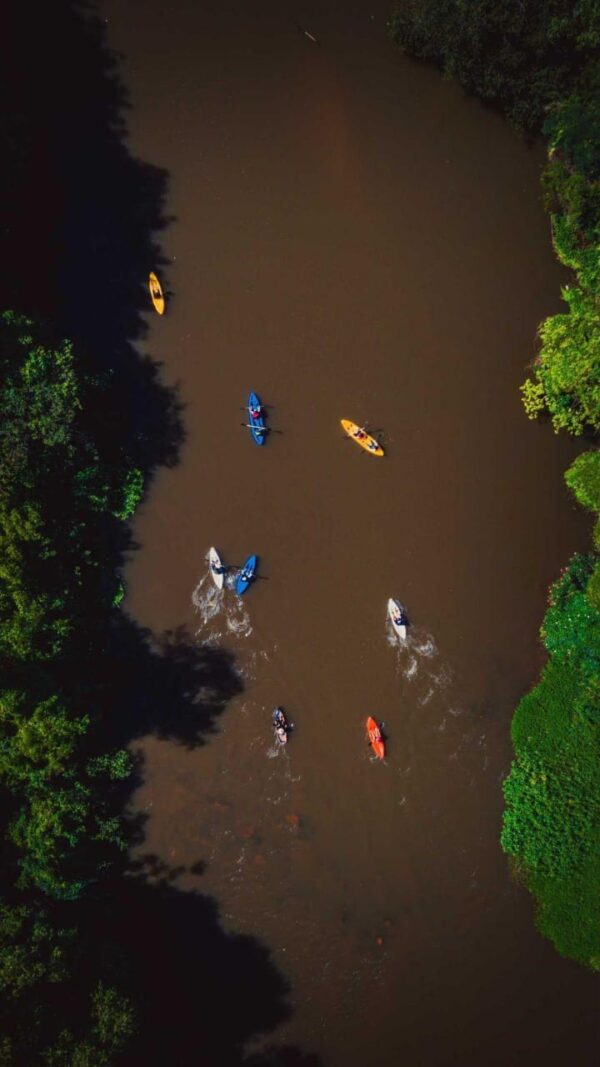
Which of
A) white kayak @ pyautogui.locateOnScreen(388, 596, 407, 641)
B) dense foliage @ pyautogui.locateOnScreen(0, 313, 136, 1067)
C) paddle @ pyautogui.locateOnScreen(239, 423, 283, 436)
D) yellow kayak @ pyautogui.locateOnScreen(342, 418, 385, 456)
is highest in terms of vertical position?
yellow kayak @ pyautogui.locateOnScreen(342, 418, 385, 456)

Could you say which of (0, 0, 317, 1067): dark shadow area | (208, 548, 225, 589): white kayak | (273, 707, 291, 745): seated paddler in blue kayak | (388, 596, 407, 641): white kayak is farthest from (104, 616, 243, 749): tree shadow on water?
(388, 596, 407, 641): white kayak

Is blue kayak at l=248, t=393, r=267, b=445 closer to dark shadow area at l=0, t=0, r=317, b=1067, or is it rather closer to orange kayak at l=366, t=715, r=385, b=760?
dark shadow area at l=0, t=0, r=317, b=1067

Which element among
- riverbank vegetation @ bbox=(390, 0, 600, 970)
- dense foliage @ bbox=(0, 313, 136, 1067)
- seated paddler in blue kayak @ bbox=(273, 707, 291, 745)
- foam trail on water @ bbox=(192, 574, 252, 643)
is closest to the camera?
dense foliage @ bbox=(0, 313, 136, 1067)

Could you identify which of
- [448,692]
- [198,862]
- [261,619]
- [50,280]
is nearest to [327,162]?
[50,280]

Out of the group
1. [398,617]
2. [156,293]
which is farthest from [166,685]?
[156,293]

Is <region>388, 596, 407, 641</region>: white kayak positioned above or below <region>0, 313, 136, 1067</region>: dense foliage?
above

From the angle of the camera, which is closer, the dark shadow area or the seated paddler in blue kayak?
Answer: the dark shadow area
